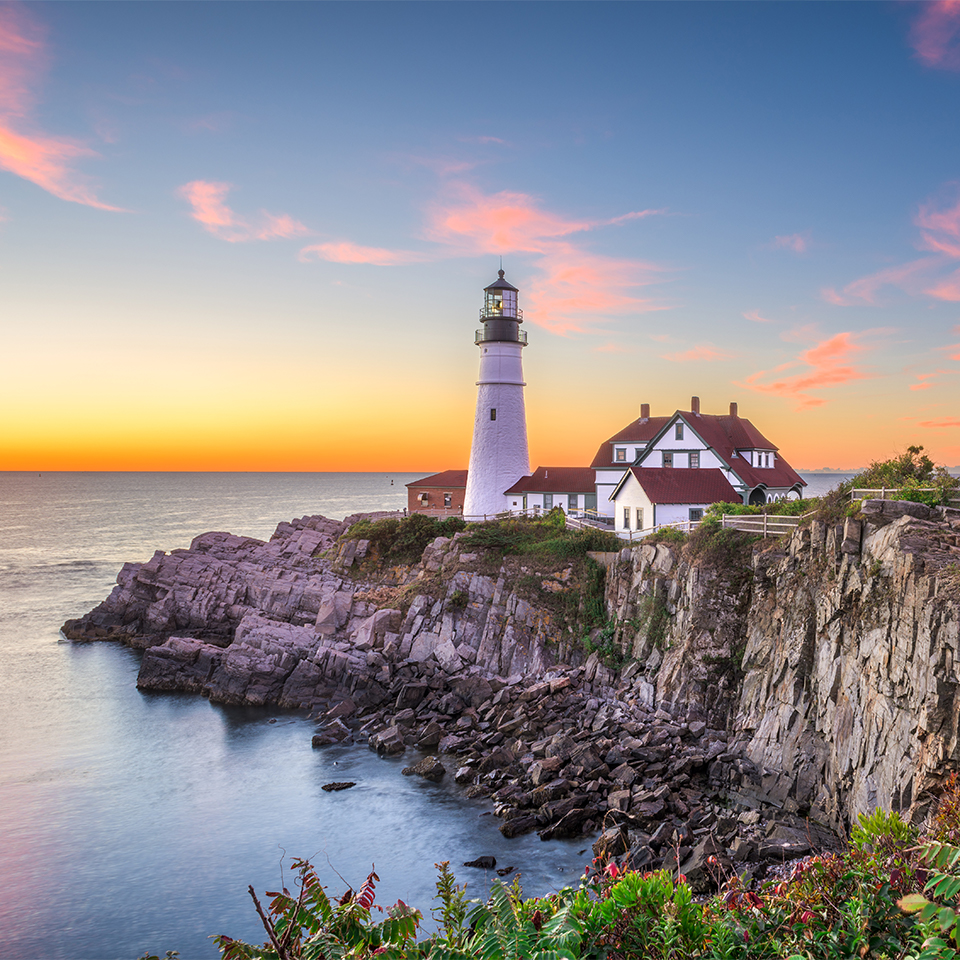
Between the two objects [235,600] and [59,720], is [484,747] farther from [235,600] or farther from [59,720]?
[235,600]

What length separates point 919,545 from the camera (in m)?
15.4

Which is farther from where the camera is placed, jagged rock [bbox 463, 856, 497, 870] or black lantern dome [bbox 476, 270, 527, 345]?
black lantern dome [bbox 476, 270, 527, 345]

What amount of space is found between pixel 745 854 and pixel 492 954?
36.4ft

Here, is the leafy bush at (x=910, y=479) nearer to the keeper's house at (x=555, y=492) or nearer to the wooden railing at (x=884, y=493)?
the wooden railing at (x=884, y=493)

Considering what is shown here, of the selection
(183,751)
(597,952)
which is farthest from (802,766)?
(183,751)

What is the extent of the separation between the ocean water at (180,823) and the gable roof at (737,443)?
2162cm

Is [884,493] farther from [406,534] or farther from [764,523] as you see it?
[406,534]

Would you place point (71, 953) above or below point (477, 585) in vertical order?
below

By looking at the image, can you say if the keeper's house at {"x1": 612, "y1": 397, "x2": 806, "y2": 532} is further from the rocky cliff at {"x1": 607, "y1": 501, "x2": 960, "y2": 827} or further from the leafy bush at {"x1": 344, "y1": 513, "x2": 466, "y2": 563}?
the leafy bush at {"x1": 344, "y1": 513, "x2": 466, "y2": 563}

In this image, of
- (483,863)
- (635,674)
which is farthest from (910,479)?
(483,863)

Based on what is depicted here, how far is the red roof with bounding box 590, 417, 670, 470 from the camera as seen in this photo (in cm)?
4072

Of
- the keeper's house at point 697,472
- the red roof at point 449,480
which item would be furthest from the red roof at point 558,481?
the red roof at point 449,480

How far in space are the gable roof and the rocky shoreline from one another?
9652mm

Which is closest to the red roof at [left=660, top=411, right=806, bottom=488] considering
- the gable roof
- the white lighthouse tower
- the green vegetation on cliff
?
the gable roof
